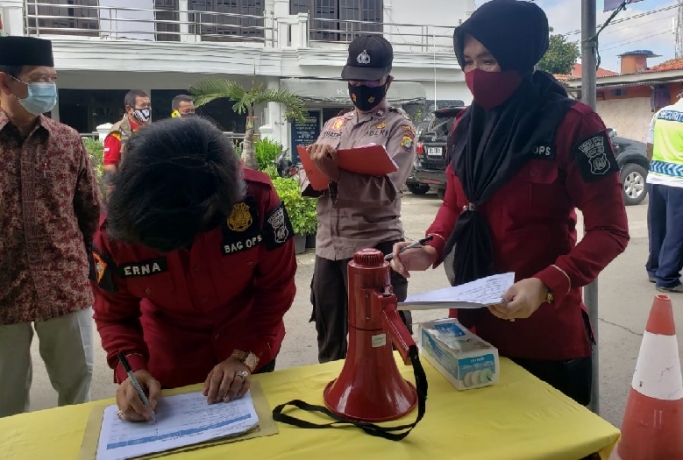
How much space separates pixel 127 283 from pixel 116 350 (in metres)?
0.18

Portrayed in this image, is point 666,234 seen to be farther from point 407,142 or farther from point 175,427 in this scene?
point 175,427

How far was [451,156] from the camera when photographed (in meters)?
1.84

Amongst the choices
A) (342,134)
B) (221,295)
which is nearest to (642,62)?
(342,134)

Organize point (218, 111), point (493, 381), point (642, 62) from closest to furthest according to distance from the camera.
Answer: point (493, 381) < point (218, 111) < point (642, 62)

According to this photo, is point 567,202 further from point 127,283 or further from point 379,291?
point 127,283

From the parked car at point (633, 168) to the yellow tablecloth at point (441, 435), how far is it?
9.30 meters

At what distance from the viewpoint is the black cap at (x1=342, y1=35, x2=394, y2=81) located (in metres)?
2.75

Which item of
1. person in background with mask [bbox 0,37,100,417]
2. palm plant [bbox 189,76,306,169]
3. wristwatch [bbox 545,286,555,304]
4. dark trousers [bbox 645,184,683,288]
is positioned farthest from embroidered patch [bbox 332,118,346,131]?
palm plant [bbox 189,76,306,169]

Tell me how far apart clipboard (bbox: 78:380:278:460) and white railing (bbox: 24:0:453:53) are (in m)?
13.6

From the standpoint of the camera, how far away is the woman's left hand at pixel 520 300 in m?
1.39

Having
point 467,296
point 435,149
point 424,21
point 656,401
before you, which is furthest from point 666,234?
point 424,21

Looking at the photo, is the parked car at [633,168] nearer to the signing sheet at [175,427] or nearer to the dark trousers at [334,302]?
the dark trousers at [334,302]

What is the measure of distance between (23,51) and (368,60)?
4.92 feet

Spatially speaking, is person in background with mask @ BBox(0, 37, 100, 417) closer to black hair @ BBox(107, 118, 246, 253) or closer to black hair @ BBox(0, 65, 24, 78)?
black hair @ BBox(0, 65, 24, 78)
